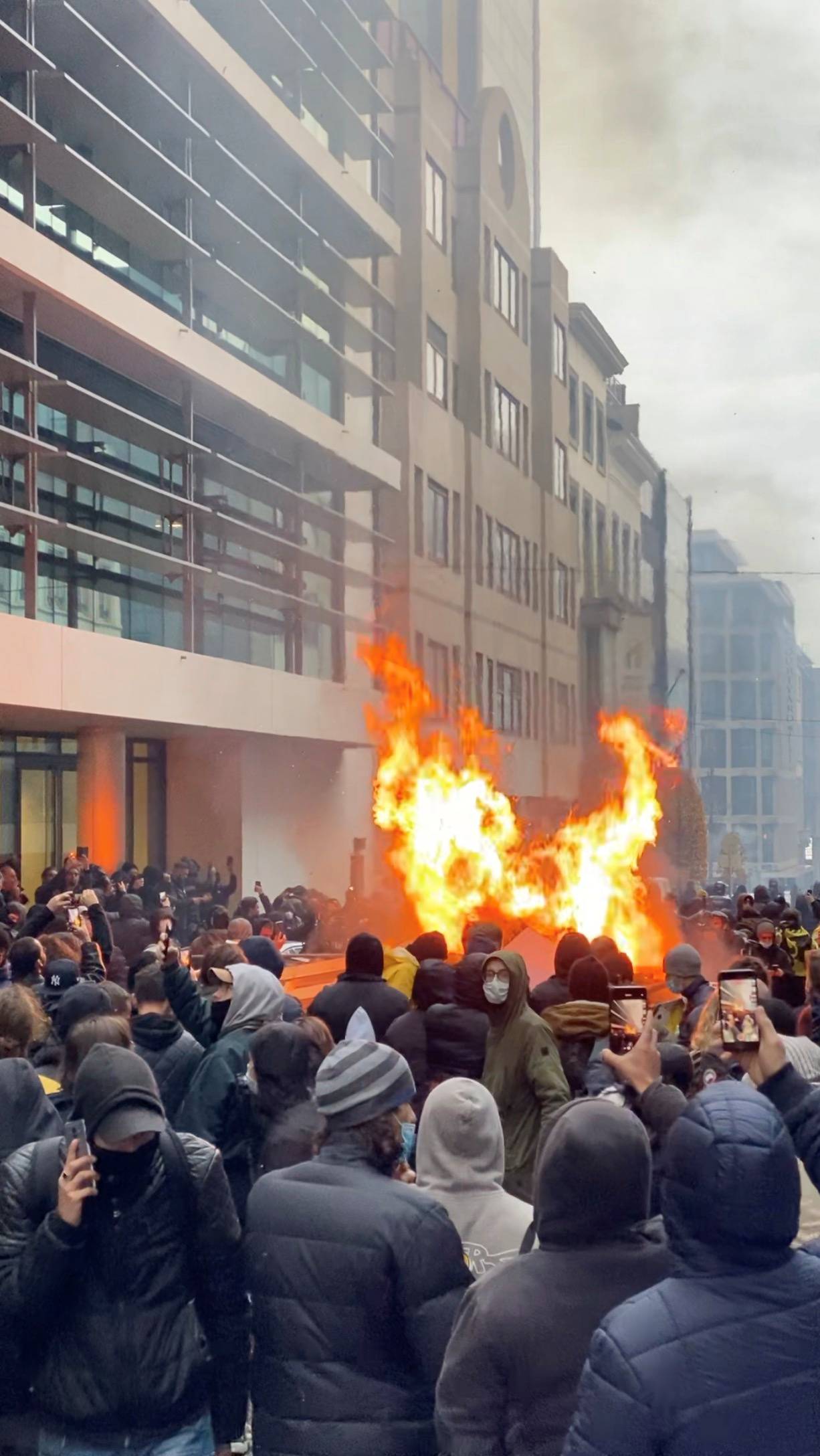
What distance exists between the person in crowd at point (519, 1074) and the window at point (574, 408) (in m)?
44.5

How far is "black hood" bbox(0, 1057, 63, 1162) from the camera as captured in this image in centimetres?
447

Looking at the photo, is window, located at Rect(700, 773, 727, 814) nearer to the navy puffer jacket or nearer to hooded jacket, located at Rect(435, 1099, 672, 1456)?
hooded jacket, located at Rect(435, 1099, 672, 1456)

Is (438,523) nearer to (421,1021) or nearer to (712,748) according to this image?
(421,1021)

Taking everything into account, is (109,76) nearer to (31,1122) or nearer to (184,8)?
(184,8)

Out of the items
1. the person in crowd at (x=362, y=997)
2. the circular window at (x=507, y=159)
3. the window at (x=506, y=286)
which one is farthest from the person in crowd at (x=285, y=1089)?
the circular window at (x=507, y=159)

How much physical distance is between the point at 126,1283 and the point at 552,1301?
3.25 feet

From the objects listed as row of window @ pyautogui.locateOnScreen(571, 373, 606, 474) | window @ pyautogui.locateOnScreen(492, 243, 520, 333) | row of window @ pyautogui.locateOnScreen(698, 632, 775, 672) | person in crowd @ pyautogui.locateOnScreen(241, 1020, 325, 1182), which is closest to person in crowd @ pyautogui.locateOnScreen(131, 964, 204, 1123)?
person in crowd @ pyautogui.locateOnScreen(241, 1020, 325, 1182)

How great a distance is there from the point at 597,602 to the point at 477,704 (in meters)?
12.1

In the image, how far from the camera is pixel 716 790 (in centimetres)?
Result: 11931

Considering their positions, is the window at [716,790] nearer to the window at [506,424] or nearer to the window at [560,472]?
the window at [560,472]

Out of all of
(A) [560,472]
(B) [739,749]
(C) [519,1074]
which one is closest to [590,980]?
(C) [519,1074]

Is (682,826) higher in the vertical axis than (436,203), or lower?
lower

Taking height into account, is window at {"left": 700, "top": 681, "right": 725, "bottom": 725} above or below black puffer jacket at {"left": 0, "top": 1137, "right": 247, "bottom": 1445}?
above

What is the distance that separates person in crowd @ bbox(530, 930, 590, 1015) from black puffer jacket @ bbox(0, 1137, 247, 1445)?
455 cm
